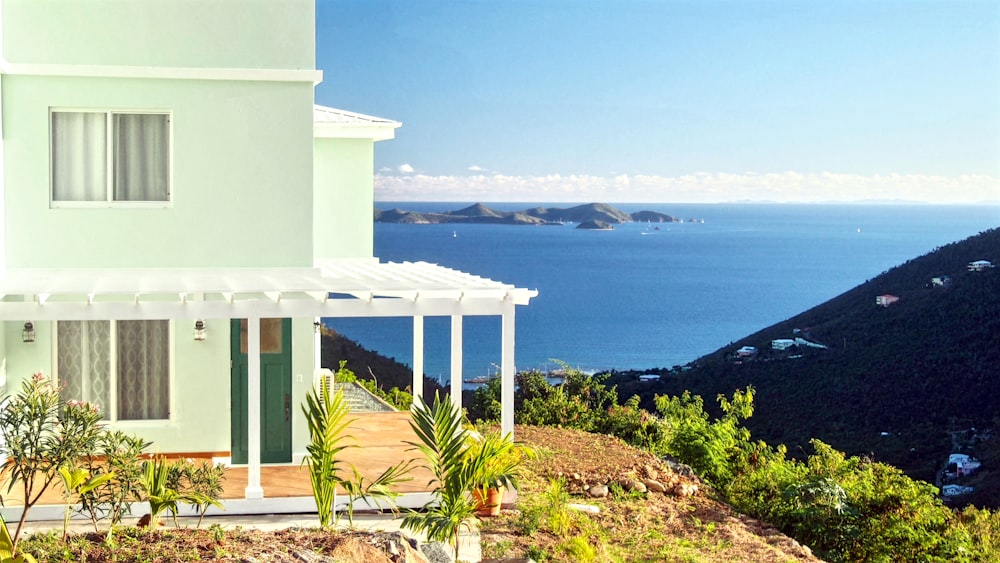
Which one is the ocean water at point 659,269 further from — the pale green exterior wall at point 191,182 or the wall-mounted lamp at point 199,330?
the pale green exterior wall at point 191,182

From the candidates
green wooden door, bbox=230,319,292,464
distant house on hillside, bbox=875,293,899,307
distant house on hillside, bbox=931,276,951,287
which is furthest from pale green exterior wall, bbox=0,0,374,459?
distant house on hillside, bbox=931,276,951,287

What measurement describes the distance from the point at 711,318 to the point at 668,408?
2258 inches

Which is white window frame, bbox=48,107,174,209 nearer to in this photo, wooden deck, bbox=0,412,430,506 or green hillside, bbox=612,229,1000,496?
wooden deck, bbox=0,412,430,506

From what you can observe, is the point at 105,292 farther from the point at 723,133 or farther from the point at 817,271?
the point at 817,271

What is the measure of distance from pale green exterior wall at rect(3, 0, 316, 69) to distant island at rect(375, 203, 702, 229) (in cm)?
5942

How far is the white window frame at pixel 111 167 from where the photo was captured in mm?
15648

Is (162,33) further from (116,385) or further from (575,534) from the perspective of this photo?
(575,534)

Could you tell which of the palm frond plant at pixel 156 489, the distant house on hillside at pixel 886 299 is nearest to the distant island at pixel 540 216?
the distant house on hillside at pixel 886 299

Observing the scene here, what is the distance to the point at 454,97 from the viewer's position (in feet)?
244

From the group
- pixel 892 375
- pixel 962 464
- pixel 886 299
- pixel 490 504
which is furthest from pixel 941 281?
pixel 490 504

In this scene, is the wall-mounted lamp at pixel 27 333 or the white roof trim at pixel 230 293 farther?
the wall-mounted lamp at pixel 27 333

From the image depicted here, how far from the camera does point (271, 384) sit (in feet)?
52.9

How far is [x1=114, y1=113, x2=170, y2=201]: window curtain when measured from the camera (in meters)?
15.9

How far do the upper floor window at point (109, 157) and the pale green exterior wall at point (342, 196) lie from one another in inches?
173
